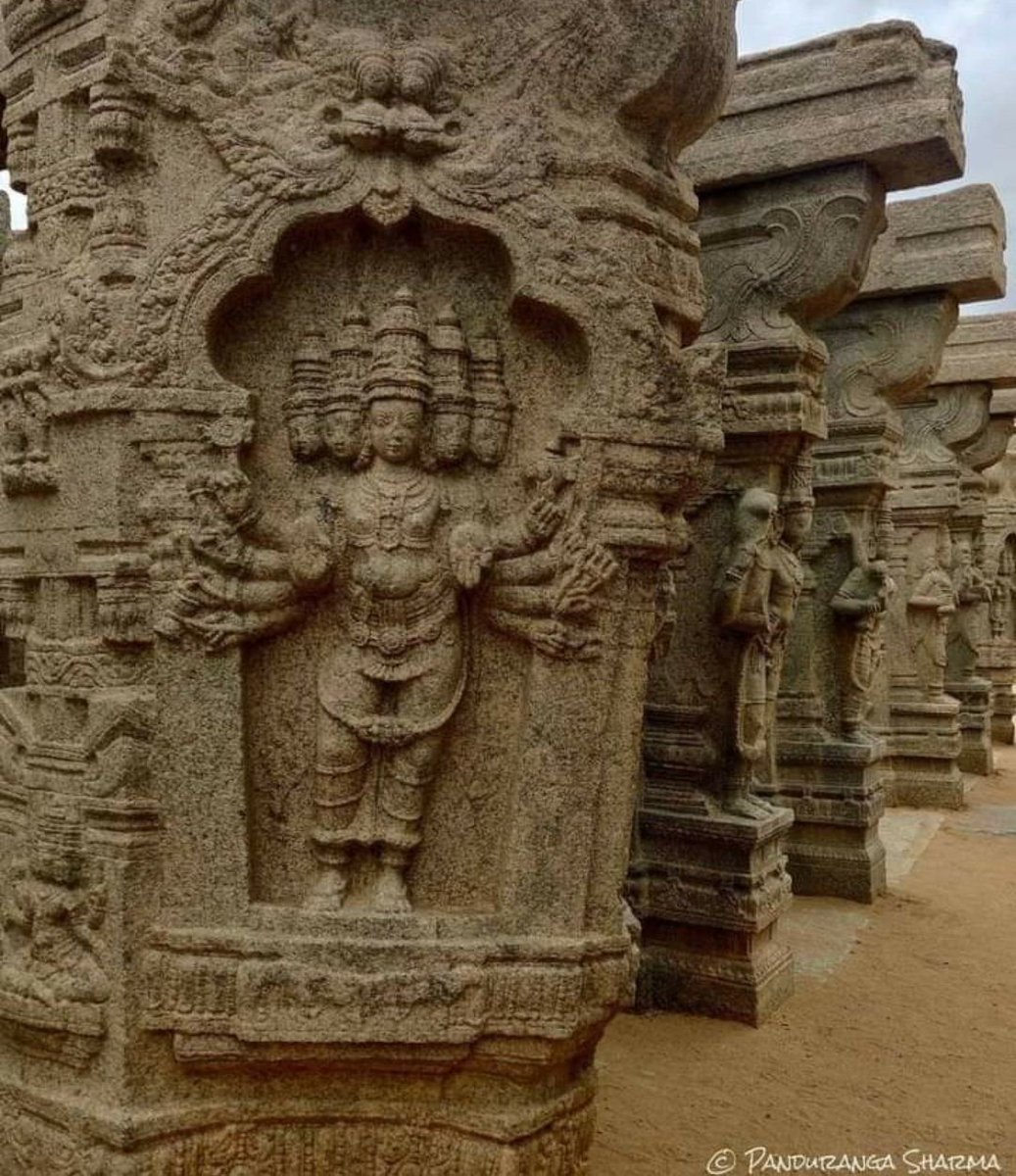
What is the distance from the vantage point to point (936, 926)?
7738 mm

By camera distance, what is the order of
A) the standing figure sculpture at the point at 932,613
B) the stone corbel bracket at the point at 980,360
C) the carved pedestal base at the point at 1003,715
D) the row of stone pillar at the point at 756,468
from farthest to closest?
the carved pedestal base at the point at 1003,715, the standing figure sculpture at the point at 932,613, the stone corbel bracket at the point at 980,360, the row of stone pillar at the point at 756,468

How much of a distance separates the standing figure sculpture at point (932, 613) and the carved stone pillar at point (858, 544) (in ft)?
10.4

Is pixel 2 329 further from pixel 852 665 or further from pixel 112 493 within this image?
pixel 852 665

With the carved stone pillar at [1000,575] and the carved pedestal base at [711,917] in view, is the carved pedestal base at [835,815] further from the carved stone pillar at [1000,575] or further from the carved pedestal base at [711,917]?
the carved stone pillar at [1000,575]

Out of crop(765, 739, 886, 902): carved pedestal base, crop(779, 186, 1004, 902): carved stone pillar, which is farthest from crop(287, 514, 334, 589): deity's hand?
crop(765, 739, 886, 902): carved pedestal base

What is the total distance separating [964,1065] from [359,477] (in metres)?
4.22

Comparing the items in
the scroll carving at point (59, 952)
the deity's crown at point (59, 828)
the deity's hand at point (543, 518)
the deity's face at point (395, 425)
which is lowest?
the scroll carving at point (59, 952)

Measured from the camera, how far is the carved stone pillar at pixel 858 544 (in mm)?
8148

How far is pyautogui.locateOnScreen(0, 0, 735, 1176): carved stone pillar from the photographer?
11.9ft

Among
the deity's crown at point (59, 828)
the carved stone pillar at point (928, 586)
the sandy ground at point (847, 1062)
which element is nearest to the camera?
the deity's crown at point (59, 828)

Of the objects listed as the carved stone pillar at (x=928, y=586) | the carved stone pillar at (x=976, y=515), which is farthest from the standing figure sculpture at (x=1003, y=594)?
the carved stone pillar at (x=928, y=586)

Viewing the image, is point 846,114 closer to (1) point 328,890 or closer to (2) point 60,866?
(1) point 328,890

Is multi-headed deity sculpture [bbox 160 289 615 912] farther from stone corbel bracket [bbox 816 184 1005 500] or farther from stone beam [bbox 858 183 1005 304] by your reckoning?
stone beam [bbox 858 183 1005 304]

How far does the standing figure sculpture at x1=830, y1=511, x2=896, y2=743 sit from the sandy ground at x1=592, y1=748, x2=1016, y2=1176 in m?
1.40
